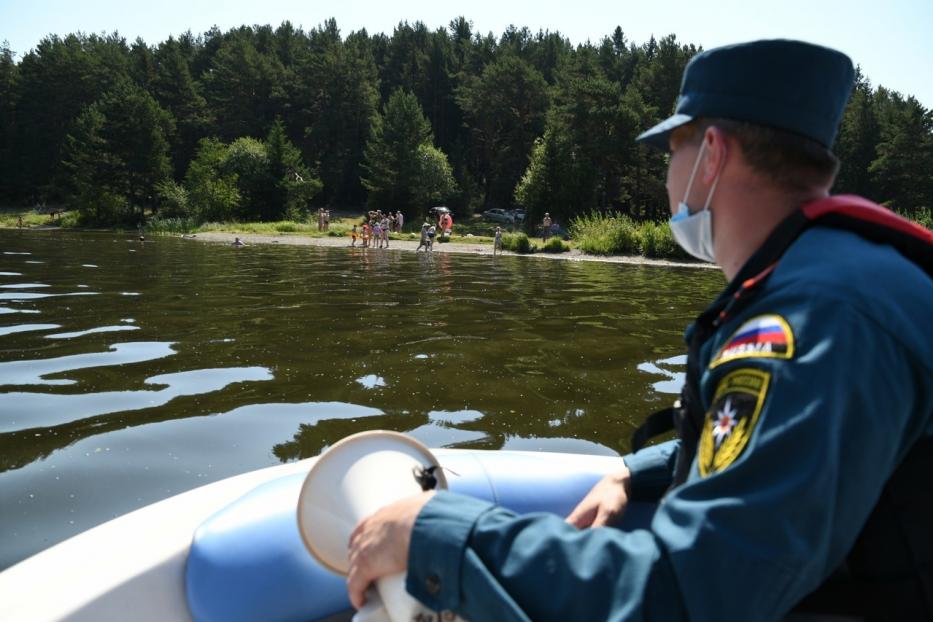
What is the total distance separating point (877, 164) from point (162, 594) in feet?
213

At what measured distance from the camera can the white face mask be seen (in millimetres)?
1372

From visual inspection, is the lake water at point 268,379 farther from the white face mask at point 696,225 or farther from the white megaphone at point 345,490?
the white face mask at point 696,225

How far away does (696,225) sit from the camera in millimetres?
1435

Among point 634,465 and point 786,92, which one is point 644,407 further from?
point 786,92

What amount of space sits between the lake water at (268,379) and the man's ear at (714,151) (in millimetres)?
3036

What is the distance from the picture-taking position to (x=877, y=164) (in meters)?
55.1

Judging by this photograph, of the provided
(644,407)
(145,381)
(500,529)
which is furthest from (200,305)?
(500,529)

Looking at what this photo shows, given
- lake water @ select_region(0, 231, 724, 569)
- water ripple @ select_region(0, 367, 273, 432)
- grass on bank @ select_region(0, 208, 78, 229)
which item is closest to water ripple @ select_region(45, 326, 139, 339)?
lake water @ select_region(0, 231, 724, 569)

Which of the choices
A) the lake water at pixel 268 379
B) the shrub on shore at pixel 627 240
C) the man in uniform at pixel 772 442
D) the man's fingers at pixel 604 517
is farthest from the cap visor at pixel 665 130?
the shrub on shore at pixel 627 240

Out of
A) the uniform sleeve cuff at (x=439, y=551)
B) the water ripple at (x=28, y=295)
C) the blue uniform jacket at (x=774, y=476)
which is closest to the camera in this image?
the blue uniform jacket at (x=774, y=476)

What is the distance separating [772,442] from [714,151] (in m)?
0.60

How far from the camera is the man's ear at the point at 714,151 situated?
1.28 meters

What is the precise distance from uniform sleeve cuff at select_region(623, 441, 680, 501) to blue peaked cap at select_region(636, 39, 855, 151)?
1001 mm

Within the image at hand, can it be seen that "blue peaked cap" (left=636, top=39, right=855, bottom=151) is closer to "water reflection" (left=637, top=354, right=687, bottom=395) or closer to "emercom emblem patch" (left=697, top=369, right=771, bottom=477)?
"emercom emblem patch" (left=697, top=369, right=771, bottom=477)
